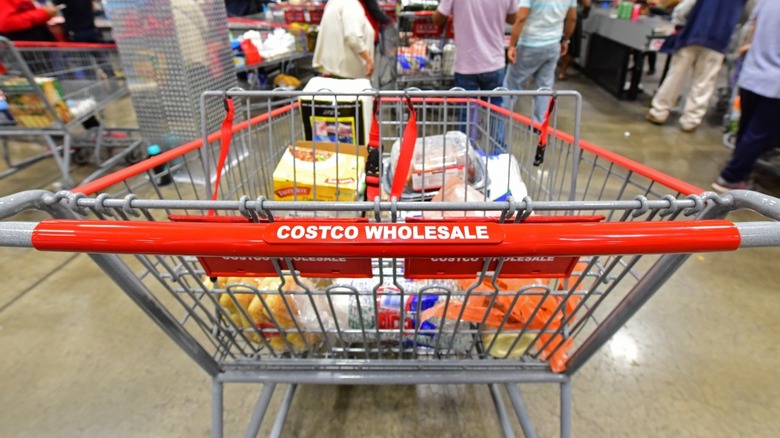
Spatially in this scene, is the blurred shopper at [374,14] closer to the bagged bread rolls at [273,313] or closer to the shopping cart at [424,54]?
the shopping cart at [424,54]

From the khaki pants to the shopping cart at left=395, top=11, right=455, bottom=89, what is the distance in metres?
2.31

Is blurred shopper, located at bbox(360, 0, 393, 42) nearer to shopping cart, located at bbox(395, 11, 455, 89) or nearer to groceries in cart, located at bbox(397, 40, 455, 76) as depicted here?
shopping cart, located at bbox(395, 11, 455, 89)

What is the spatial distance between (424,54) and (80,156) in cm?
350

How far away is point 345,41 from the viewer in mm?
3432

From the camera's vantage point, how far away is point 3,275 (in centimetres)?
224

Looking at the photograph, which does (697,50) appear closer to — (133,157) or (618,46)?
(618,46)

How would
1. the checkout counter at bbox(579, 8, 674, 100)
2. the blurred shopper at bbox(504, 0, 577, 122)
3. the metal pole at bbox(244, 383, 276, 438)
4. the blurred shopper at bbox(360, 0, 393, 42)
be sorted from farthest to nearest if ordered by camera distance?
the checkout counter at bbox(579, 8, 674, 100), the blurred shopper at bbox(360, 0, 393, 42), the blurred shopper at bbox(504, 0, 577, 122), the metal pole at bbox(244, 383, 276, 438)

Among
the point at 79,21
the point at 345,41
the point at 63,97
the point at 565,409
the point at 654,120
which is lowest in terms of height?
the point at 654,120

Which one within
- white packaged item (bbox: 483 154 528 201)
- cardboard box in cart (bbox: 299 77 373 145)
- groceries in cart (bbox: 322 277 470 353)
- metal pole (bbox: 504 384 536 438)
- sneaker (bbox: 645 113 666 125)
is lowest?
sneaker (bbox: 645 113 666 125)

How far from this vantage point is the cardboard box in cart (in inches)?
59.2

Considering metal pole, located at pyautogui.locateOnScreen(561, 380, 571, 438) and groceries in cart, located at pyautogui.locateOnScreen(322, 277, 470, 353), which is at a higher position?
groceries in cart, located at pyautogui.locateOnScreen(322, 277, 470, 353)

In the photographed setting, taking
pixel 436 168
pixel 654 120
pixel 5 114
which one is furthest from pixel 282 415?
pixel 654 120

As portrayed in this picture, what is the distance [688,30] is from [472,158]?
13.0 feet

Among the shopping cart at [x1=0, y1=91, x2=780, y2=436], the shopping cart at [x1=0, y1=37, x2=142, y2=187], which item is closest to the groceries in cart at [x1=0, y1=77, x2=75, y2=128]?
the shopping cart at [x1=0, y1=37, x2=142, y2=187]
